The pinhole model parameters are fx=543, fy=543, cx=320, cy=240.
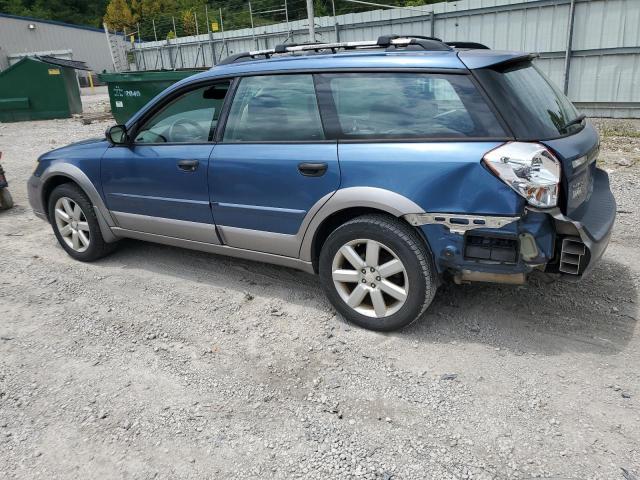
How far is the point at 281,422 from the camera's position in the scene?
273cm

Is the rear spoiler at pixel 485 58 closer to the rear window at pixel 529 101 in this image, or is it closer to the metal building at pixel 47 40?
the rear window at pixel 529 101

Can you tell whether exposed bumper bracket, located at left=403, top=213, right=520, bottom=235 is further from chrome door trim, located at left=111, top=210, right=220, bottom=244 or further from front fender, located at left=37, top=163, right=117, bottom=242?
front fender, located at left=37, top=163, right=117, bottom=242

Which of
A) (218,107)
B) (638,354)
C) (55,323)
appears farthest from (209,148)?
(638,354)

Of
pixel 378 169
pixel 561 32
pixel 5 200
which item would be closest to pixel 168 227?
pixel 378 169

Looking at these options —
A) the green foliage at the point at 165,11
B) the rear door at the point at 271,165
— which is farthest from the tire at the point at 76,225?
the green foliage at the point at 165,11

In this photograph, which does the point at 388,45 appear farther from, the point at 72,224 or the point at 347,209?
the point at 72,224

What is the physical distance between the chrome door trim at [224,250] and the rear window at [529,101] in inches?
62.6

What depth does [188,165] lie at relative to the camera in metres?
3.95

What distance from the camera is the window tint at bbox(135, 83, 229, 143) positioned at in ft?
13.0

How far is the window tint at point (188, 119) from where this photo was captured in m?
3.96

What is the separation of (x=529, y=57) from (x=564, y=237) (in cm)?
126

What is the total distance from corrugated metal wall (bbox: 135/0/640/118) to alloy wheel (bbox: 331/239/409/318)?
986cm

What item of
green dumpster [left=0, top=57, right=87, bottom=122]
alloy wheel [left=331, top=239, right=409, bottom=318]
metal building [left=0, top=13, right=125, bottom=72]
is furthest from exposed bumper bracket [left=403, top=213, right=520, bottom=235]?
metal building [left=0, top=13, right=125, bottom=72]

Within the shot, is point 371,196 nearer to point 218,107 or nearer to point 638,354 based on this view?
point 218,107
